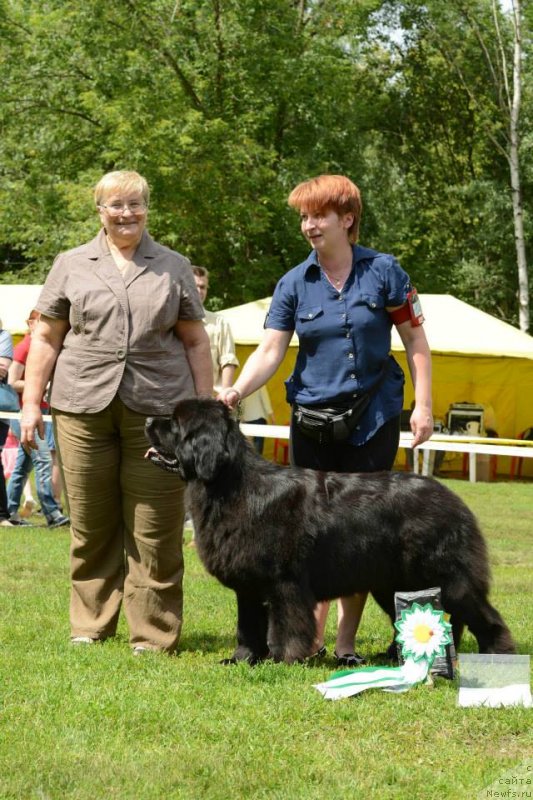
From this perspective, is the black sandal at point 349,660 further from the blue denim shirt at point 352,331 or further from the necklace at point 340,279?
the necklace at point 340,279

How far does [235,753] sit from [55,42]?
23325 millimetres

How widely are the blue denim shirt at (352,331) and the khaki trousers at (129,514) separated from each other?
808 millimetres

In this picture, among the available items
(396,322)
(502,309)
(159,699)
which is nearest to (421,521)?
(396,322)

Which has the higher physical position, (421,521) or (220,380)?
(220,380)

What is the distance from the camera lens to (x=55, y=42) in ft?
79.8

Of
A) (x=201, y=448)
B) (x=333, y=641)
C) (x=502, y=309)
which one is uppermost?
Answer: (x=502, y=309)

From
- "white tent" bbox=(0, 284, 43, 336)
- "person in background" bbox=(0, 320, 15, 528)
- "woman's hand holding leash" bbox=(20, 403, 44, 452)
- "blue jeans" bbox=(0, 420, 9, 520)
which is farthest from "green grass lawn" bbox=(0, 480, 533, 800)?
"white tent" bbox=(0, 284, 43, 336)

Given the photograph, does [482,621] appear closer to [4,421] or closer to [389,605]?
[389,605]

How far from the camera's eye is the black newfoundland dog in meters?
4.50

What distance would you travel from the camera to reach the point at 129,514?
5.05m

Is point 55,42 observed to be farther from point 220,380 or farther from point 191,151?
point 220,380

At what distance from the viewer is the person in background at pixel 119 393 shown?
4.82m

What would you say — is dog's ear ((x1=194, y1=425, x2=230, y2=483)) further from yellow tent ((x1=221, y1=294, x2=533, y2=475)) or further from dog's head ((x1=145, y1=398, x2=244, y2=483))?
yellow tent ((x1=221, y1=294, x2=533, y2=475))

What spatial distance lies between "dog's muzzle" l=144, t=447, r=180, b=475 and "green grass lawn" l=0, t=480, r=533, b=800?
843 mm
